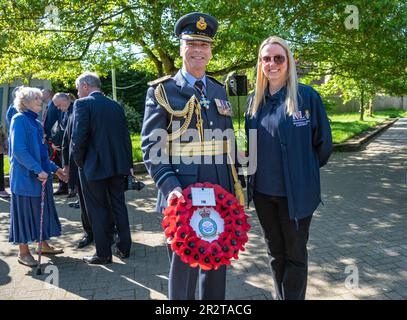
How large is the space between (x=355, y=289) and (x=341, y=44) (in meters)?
6.72

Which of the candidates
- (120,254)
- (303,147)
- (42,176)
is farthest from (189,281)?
(42,176)

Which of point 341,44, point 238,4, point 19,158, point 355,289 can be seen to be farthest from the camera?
point 341,44

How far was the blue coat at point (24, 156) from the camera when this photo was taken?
4406 millimetres

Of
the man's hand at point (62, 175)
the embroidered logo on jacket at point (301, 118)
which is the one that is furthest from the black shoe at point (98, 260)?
the embroidered logo on jacket at point (301, 118)

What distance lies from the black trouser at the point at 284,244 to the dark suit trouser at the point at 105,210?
2.18 meters

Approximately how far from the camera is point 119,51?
399 inches

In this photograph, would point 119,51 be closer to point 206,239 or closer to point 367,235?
point 367,235

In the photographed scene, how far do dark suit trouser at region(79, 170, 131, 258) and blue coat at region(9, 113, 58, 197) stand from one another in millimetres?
499

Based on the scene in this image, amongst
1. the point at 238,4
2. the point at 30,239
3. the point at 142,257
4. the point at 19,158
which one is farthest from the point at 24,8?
the point at 142,257

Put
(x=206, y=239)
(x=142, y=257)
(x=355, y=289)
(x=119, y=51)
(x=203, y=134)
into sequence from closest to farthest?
(x=206, y=239) → (x=203, y=134) → (x=355, y=289) → (x=142, y=257) → (x=119, y=51)

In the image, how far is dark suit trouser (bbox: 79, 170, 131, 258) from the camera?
4.63 metres

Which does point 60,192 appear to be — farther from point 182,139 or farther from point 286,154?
point 286,154

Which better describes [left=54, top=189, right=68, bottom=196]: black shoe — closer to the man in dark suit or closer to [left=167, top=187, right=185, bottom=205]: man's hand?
the man in dark suit

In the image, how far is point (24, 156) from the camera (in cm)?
439
